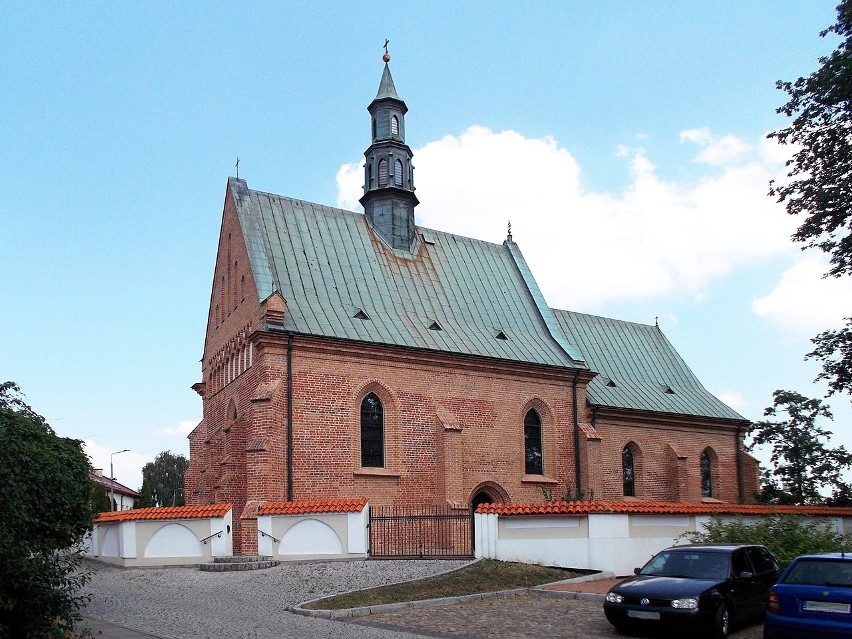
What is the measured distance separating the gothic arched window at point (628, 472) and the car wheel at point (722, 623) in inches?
782

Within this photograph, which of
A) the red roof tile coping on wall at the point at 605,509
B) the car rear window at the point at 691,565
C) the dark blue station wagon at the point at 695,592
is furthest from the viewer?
the red roof tile coping on wall at the point at 605,509

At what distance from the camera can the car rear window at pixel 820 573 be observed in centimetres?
1062

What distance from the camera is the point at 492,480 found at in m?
26.3

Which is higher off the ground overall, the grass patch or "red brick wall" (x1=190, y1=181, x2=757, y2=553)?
"red brick wall" (x1=190, y1=181, x2=757, y2=553)

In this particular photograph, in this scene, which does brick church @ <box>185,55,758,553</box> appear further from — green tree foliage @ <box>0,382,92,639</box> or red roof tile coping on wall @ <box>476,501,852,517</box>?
green tree foliage @ <box>0,382,92,639</box>

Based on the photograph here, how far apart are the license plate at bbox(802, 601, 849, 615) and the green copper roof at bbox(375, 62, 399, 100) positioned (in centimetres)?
2387

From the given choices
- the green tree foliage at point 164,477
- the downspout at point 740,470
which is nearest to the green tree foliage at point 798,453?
the downspout at point 740,470

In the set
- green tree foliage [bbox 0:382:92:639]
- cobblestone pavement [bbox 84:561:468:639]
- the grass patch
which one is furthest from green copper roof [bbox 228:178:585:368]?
green tree foliage [bbox 0:382:92:639]

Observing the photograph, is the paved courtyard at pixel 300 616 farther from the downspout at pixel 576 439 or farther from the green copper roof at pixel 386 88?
the green copper roof at pixel 386 88

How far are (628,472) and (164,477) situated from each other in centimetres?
4751

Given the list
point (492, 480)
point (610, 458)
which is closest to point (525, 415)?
point (492, 480)

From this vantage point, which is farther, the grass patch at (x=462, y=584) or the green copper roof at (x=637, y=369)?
the green copper roof at (x=637, y=369)

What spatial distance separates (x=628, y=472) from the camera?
105 ft

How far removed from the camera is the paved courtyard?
1176 centimetres
